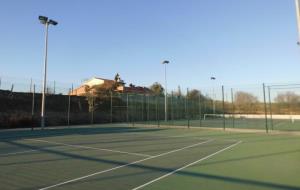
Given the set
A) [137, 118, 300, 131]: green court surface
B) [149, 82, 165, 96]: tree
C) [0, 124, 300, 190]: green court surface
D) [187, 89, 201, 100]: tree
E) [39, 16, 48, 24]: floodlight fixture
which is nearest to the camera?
[0, 124, 300, 190]: green court surface

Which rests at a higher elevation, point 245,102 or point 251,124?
point 245,102

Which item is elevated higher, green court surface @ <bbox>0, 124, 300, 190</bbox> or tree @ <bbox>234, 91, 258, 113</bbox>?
tree @ <bbox>234, 91, 258, 113</bbox>

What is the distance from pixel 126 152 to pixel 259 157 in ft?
14.3

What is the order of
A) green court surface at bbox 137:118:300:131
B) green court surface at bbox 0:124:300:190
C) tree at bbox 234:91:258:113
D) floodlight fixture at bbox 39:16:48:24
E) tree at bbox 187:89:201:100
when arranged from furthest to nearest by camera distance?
tree at bbox 187:89:201:100
tree at bbox 234:91:258:113
green court surface at bbox 137:118:300:131
floodlight fixture at bbox 39:16:48:24
green court surface at bbox 0:124:300:190

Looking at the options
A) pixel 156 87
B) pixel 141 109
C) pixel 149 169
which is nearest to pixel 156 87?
pixel 156 87

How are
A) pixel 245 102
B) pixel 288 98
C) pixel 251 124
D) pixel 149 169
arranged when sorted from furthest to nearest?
pixel 245 102 < pixel 251 124 < pixel 288 98 < pixel 149 169

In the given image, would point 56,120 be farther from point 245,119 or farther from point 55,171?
point 55,171

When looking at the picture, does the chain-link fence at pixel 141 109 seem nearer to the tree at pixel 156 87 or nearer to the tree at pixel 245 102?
the tree at pixel 245 102

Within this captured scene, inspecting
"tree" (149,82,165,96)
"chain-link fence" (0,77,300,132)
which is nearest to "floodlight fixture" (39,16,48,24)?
"chain-link fence" (0,77,300,132)

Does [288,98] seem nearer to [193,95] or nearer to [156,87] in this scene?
[193,95]

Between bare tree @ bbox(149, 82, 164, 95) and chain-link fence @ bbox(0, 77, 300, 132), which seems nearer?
chain-link fence @ bbox(0, 77, 300, 132)

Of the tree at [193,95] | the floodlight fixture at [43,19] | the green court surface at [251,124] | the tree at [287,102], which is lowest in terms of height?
the green court surface at [251,124]

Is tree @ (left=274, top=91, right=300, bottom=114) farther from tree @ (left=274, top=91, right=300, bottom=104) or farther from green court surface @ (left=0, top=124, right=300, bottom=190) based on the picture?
green court surface @ (left=0, top=124, right=300, bottom=190)

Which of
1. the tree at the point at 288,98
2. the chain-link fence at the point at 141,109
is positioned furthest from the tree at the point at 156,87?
the tree at the point at 288,98
